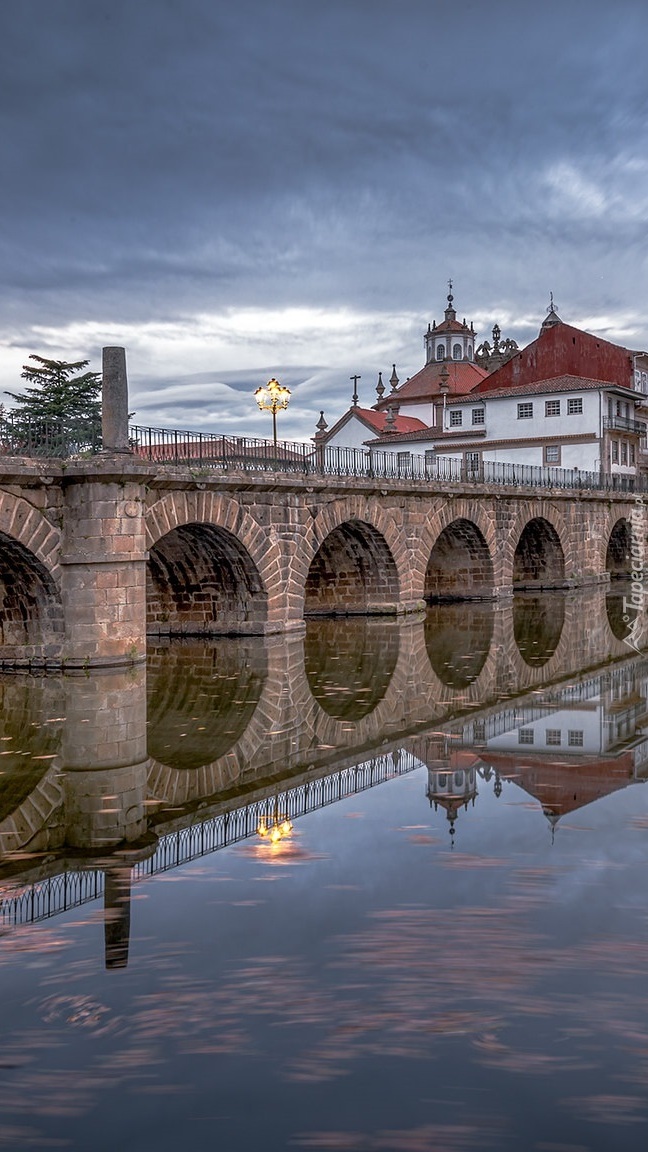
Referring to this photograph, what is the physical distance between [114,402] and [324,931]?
13.7 meters

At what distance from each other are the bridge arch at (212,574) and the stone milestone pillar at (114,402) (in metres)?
3.31

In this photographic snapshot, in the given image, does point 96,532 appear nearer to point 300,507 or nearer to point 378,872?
point 300,507

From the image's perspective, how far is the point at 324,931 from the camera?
7.12m

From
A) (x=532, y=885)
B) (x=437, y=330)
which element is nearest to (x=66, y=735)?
(x=532, y=885)

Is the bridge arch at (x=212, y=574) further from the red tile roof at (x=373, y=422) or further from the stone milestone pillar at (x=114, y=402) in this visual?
the red tile roof at (x=373, y=422)

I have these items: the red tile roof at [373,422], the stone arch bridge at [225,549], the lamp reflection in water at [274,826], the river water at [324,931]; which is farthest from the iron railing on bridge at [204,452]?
the red tile roof at [373,422]

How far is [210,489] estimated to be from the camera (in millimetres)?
22406

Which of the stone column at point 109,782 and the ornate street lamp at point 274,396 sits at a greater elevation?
the ornate street lamp at point 274,396

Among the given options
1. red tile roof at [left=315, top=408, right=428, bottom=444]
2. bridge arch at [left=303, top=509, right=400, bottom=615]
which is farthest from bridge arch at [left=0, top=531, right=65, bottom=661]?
red tile roof at [left=315, top=408, right=428, bottom=444]

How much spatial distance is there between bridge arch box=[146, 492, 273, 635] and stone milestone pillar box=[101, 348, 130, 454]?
3306mm

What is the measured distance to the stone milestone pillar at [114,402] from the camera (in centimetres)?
1908

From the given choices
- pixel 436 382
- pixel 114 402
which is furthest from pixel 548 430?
pixel 114 402

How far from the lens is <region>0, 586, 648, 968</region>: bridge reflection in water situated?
908 cm

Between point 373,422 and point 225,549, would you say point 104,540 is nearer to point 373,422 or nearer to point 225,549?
point 225,549
